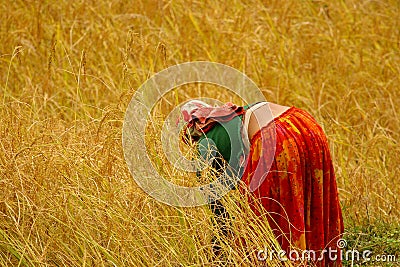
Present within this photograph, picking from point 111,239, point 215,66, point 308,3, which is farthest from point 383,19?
point 111,239

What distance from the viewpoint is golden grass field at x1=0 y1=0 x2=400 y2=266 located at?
263 centimetres

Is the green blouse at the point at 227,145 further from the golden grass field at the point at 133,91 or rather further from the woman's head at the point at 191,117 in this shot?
the golden grass field at the point at 133,91

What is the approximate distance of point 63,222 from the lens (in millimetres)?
2633

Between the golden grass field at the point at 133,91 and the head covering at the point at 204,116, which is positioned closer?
the golden grass field at the point at 133,91

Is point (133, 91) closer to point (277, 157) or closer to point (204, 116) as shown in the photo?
point (204, 116)

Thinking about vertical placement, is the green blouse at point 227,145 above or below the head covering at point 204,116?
below

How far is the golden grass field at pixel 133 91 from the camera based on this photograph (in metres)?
2.63

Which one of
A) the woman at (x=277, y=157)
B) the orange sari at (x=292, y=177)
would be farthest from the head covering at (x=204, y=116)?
the orange sari at (x=292, y=177)

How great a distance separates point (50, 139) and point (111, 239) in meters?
0.75

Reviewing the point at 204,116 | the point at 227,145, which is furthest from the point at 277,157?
the point at 204,116

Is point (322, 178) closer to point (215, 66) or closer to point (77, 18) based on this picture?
point (215, 66)

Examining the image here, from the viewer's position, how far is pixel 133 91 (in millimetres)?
3016

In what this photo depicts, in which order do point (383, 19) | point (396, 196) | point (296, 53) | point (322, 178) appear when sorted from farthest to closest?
point (383, 19), point (296, 53), point (396, 196), point (322, 178)

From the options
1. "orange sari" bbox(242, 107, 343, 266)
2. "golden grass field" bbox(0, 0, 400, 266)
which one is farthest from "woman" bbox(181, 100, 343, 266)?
"golden grass field" bbox(0, 0, 400, 266)
